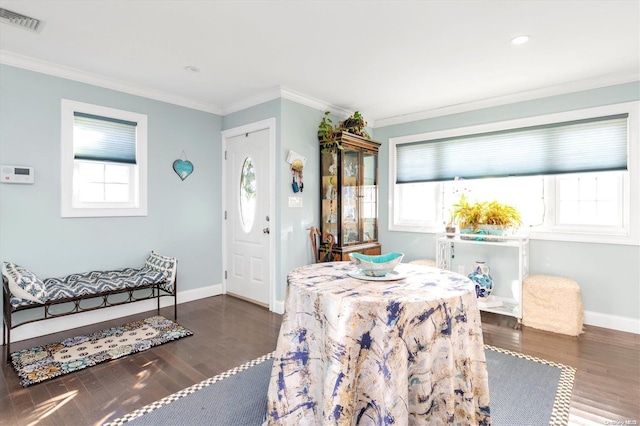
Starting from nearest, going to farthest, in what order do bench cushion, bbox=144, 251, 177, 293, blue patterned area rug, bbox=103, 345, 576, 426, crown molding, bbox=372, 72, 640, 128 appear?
blue patterned area rug, bbox=103, 345, 576, 426 → crown molding, bbox=372, 72, 640, 128 → bench cushion, bbox=144, 251, 177, 293

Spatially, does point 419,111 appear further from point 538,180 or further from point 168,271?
point 168,271

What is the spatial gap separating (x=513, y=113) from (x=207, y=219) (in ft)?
13.3

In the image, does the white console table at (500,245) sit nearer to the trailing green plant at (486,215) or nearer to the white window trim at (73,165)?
the trailing green plant at (486,215)

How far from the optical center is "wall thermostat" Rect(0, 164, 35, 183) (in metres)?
2.93

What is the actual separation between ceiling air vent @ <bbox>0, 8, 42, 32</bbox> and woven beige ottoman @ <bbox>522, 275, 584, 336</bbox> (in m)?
4.90

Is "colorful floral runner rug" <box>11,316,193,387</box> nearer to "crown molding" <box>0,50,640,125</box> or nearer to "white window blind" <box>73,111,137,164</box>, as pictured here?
"white window blind" <box>73,111,137,164</box>

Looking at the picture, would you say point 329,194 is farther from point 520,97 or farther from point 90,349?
point 90,349

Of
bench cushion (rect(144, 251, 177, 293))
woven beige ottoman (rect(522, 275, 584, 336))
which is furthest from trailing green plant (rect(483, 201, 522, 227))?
bench cushion (rect(144, 251, 177, 293))

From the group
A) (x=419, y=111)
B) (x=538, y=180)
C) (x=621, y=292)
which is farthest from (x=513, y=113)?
(x=621, y=292)

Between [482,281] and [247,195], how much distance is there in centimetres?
304

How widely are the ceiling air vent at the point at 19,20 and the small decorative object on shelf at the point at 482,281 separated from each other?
4.57 m

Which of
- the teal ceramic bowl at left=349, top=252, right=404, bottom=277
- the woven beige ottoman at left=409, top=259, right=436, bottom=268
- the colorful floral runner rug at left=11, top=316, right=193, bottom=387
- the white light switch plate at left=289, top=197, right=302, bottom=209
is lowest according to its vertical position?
the colorful floral runner rug at left=11, top=316, right=193, bottom=387

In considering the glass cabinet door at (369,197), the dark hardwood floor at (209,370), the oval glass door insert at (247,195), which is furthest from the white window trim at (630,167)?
the oval glass door insert at (247,195)

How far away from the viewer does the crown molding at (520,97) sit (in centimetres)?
340
